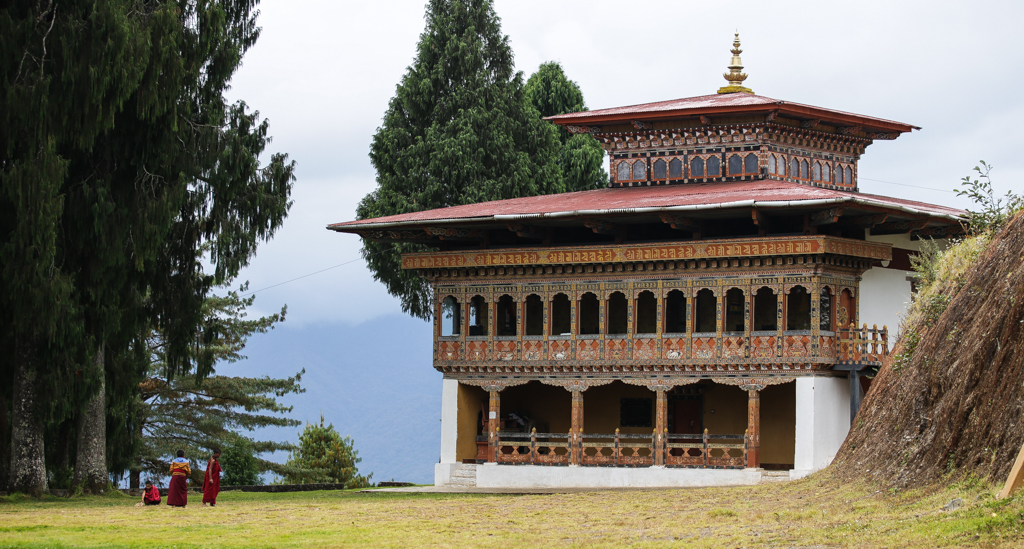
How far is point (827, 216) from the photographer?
2772 centimetres

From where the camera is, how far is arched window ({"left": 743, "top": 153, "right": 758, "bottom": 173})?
1292 inches

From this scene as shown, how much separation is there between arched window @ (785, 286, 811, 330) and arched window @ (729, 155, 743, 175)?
3909 mm

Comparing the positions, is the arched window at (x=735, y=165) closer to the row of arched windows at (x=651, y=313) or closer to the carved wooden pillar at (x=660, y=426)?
the row of arched windows at (x=651, y=313)

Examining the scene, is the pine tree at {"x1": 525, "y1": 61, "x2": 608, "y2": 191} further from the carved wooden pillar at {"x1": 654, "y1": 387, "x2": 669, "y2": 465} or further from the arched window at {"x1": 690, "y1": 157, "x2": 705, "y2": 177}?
the carved wooden pillar at {"x1": 654, "y1": 387, "x2": 669, "y2": 465}

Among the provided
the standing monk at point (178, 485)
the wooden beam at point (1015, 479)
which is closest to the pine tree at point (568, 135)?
the standing monk at point (178, 485)

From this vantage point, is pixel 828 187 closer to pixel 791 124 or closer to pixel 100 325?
pixel 791 124

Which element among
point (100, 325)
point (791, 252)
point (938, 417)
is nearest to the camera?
point (938, 417)

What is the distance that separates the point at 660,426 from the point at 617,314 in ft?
11.4

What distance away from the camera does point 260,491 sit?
3256 cm

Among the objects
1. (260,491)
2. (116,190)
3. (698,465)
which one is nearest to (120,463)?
(260,491)

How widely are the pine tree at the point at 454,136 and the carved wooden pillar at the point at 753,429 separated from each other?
1511 cm

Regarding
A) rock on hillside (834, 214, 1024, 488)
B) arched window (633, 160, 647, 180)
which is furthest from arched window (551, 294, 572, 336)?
rock on hillside (834, 214, 1024, 488)

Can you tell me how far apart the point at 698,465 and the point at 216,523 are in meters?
13.3

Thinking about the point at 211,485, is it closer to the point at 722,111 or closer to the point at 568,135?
the point at 722,111
